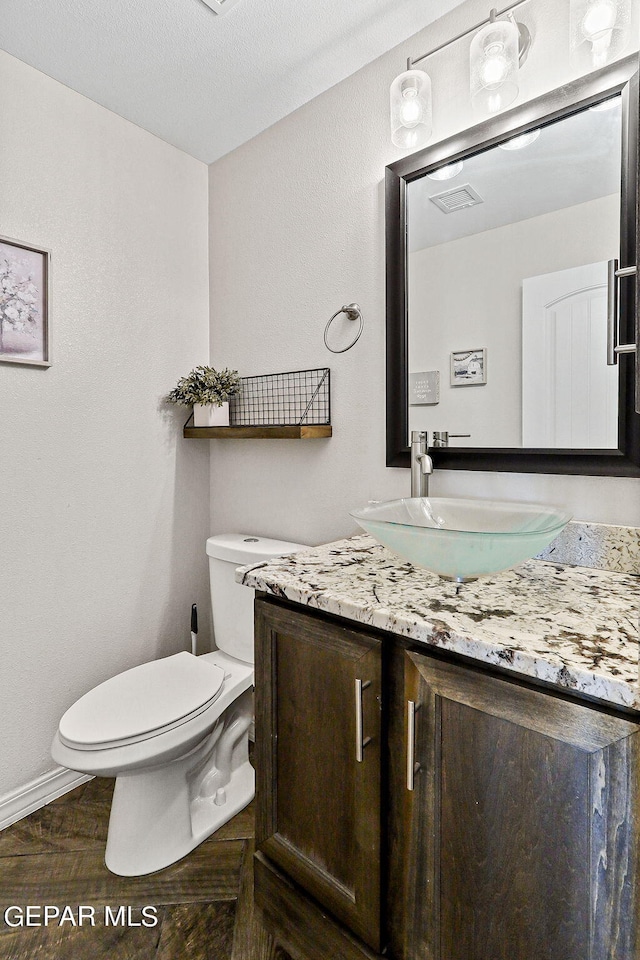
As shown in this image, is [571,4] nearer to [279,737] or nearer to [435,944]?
[279,737]

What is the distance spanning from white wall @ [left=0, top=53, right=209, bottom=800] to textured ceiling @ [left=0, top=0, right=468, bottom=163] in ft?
0.38

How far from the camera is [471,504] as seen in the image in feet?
4.24

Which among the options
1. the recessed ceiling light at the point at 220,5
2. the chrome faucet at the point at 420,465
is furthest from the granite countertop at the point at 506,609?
the recessed ceiling light at the point at 220,5

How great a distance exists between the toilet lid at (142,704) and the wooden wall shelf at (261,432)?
0.78 m

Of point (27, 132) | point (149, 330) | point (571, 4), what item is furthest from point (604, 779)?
point (27, 132)

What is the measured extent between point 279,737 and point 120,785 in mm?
610

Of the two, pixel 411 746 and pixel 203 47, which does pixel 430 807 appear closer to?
pixel 411 746

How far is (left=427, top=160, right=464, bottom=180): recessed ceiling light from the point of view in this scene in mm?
1373

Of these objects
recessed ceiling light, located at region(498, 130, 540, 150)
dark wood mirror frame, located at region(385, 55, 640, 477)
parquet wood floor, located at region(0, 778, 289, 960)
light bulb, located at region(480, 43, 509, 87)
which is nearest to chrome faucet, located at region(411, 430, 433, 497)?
dark wood mirror frame, located at region(385, 55, 640, 477)

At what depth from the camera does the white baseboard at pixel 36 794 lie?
1575 mm

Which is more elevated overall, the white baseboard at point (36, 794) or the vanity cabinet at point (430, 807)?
Result: the vanity cabinet at point (430, 807)

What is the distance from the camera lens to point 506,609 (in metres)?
0.90

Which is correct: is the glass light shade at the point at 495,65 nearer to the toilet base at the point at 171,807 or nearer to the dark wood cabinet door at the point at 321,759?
the dark wood cabinet door at the point at 321,759

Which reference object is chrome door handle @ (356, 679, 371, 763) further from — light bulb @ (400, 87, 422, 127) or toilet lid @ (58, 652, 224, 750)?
light bulb @ (400, 87, 422, 127)
